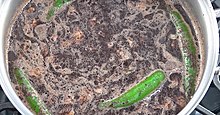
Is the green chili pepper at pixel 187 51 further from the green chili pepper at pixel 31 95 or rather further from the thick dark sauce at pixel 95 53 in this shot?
the green chili pepper at pixel 31 95

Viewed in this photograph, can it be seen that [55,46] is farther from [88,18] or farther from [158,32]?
[158,32]

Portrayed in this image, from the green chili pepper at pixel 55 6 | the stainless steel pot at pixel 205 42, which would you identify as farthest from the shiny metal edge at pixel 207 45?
the green chili pepper at pixel 55 6

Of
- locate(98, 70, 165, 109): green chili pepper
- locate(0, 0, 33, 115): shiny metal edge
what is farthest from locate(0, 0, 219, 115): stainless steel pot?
locate(98, 70, 165, 109): green chili pepper

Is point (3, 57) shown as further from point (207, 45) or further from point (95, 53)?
point (207, 45)

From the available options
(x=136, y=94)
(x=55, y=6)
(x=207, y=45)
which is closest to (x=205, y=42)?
(x=207, y=45)

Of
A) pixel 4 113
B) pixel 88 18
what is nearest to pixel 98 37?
pixel 88 18
